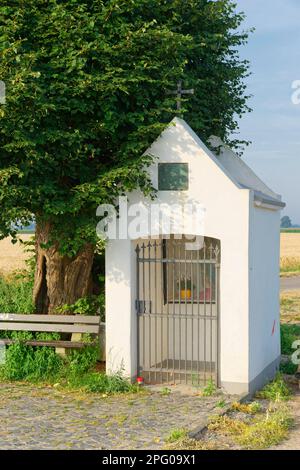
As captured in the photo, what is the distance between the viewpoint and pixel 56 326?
41.2 feet

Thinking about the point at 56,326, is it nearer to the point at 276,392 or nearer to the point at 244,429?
the point at 276,392

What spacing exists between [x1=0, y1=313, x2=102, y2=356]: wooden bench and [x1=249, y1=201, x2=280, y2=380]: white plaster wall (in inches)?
107

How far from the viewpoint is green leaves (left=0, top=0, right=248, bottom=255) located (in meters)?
10.9

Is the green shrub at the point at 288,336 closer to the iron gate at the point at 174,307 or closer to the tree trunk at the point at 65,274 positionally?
the iron gate at the point at 174,307

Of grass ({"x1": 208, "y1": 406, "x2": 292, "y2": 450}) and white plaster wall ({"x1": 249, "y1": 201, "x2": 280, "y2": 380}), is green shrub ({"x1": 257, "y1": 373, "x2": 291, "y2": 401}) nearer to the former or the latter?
white plaster wall ({"x1": 249, "y1": 201, "x2": 280, "y2": 380})

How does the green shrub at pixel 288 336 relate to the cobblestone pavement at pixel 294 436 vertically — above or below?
above

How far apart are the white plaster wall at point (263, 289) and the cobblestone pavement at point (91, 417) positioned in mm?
1499

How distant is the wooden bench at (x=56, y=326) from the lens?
12.3 meters

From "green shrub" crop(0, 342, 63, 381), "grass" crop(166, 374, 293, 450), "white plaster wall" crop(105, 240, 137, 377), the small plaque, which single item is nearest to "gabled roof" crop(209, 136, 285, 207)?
the small plaque

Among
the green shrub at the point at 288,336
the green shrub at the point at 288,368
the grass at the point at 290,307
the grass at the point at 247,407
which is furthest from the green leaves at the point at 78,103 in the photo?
the grass at the point at 290,307

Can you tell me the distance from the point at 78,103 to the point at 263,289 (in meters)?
4.43

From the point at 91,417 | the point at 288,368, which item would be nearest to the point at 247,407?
the point at 91,417
